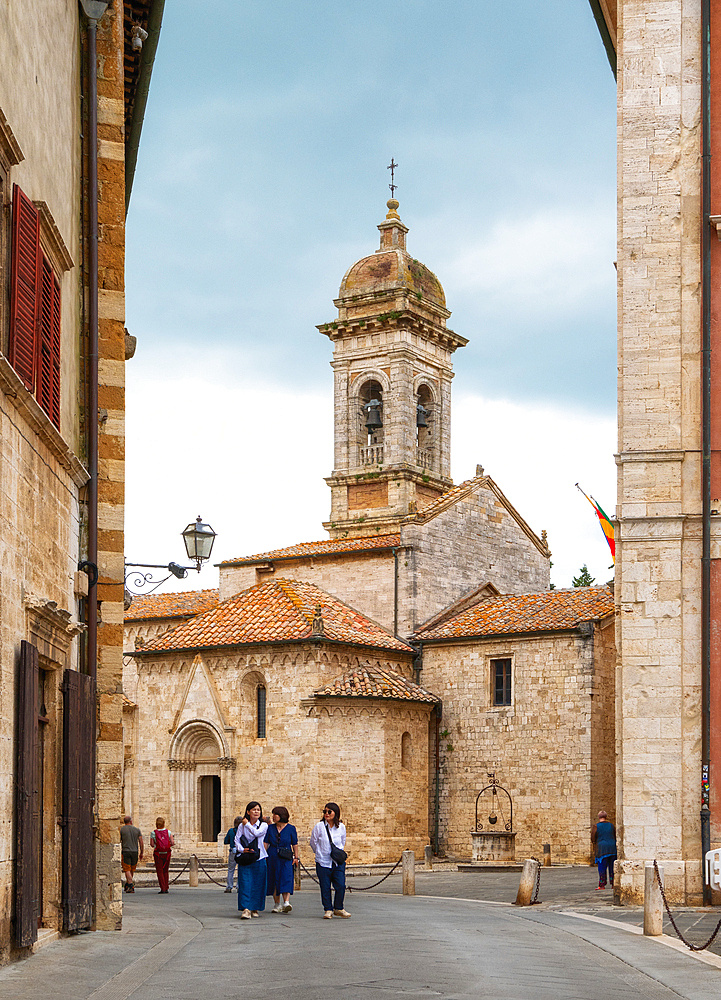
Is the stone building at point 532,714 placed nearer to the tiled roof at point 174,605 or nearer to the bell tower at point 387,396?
the bell tower at point 387,396

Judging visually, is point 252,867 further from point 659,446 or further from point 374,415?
point 374,415

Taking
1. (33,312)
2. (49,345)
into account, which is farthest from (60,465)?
(33,312)

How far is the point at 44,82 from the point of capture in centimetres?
1323

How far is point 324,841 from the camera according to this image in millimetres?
17281

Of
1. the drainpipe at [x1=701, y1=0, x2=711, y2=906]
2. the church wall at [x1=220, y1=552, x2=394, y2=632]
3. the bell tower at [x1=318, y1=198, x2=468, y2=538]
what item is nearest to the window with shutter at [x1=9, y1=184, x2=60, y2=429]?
the drainpipe at [x1=701, y1=0, x2=711, y2=906]

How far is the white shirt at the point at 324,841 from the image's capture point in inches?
681

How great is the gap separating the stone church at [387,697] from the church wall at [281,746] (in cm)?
5

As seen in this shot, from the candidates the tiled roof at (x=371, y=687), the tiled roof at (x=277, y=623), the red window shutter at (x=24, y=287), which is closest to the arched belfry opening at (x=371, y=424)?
the tiled roof at (x=277, y=623)

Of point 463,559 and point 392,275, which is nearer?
Result: point 463,559

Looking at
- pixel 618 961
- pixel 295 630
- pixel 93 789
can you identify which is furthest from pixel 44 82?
pixel 295 630

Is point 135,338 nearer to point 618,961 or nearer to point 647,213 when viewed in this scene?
point 647,213

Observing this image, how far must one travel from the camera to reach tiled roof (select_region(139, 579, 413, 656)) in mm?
36344

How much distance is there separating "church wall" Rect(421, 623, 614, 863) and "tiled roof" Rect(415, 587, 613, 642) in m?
0.31

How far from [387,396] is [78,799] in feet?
111
